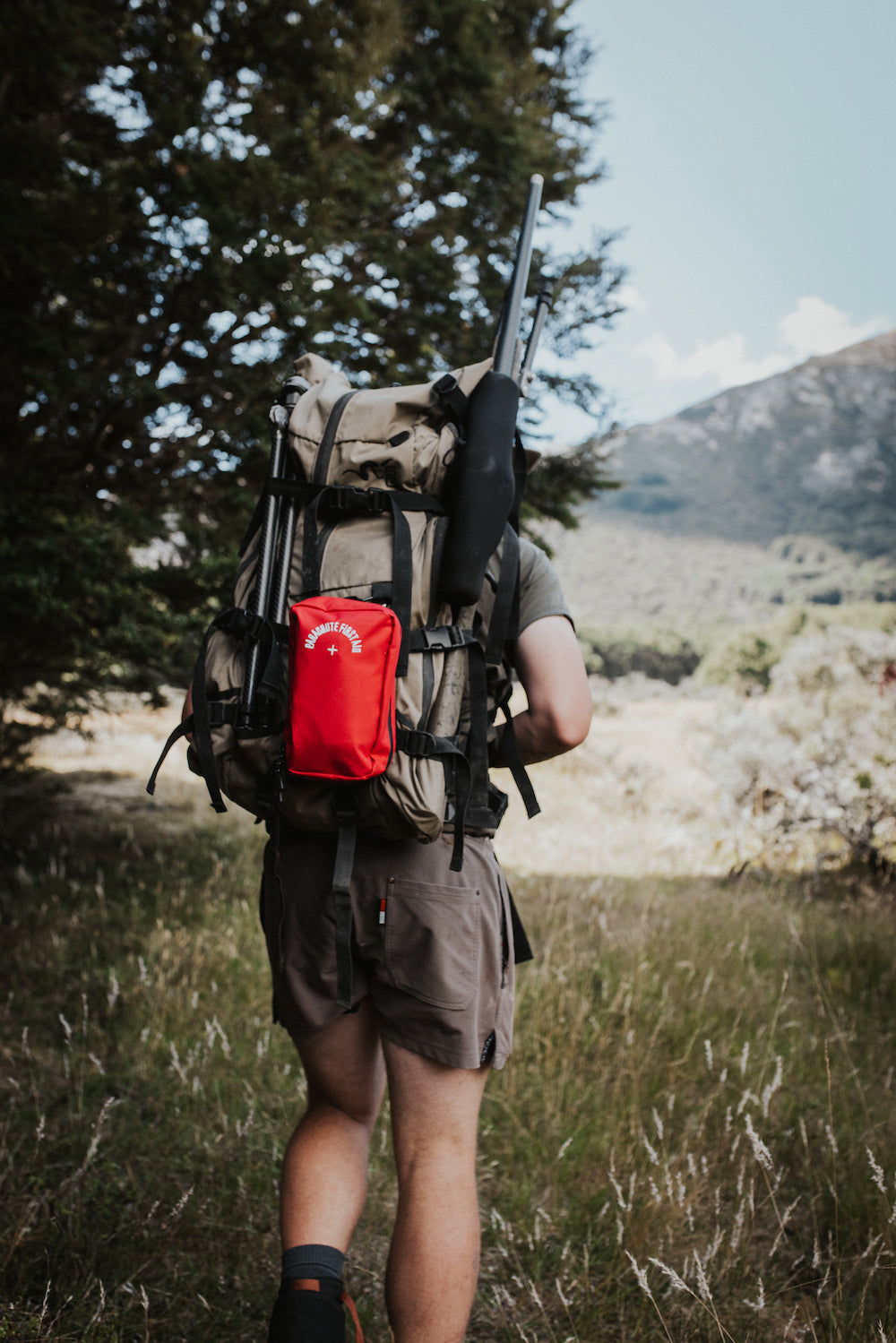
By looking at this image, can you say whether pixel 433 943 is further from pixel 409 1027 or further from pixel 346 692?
pixel 346 692

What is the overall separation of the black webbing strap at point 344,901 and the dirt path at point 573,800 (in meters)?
4.20

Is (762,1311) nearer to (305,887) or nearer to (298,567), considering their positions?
(305,887)

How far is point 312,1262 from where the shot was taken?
1.47 m

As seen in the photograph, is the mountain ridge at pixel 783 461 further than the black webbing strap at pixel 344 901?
Yes

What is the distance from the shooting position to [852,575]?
5969 cm

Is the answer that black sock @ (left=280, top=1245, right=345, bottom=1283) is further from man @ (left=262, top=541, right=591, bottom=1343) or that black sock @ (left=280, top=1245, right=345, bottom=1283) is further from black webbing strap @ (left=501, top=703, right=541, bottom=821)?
black webbing strap @ (left=501, top=703, right=541, bottom=821)

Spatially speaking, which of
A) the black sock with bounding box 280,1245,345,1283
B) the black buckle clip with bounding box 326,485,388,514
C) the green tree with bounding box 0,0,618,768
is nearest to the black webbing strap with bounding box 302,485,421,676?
the black buckle clip with bounding box 326,485,388,514

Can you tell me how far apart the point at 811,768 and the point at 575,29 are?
306 inches

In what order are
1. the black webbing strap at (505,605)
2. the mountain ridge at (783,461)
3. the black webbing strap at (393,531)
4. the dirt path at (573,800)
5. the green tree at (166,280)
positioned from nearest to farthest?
the black webbing strap at (393,531) < the black webbing strap at (505,605) < the green tree at (166,280) < the dirt path at (573,800) < the mountain ridge at (783,461)

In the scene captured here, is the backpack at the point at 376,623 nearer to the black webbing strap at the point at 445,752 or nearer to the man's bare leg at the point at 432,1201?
the black webbing strap at the point at 445,752

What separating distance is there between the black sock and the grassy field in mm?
492

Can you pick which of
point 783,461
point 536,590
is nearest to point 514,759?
point 536,590

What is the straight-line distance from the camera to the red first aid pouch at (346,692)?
4.50ft

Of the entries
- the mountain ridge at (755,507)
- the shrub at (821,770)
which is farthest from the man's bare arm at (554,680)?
the mountain ridge at (755,507)
